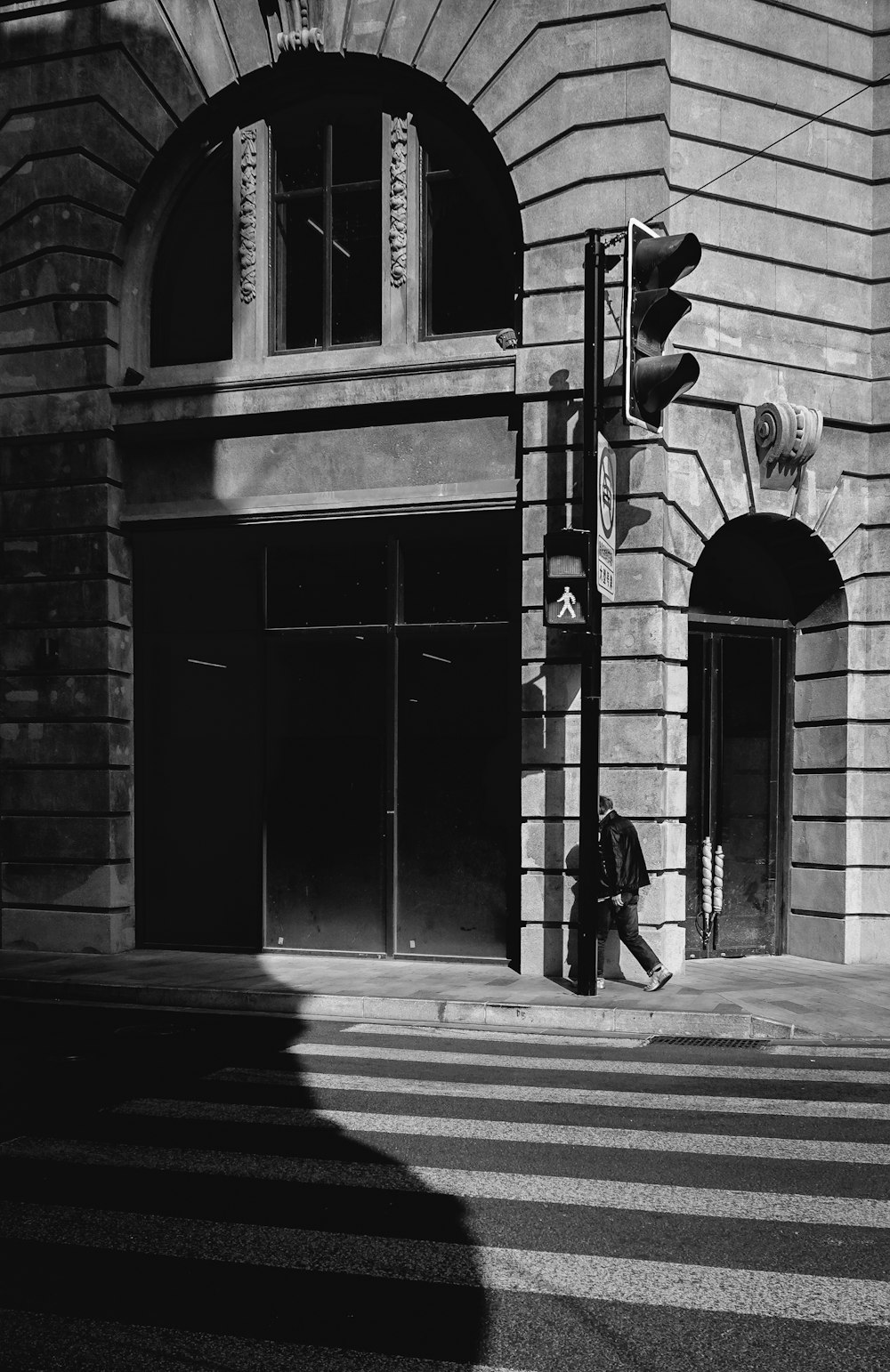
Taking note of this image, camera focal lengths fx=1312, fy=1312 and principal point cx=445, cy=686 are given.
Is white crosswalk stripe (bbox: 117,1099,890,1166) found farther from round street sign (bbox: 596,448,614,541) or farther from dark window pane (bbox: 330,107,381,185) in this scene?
dark window pane (bbox: 330,107,381,185)

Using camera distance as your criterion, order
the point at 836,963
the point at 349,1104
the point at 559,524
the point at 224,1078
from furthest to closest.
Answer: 1. the point at 836,963
2. the point at 559,524
3. the point at 224,1078
4. the point at 349,1104

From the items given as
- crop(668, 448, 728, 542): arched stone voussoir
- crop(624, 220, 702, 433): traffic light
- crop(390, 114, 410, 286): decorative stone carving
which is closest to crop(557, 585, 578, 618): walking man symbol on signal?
crop(624, 220, 702, 433): traffic light

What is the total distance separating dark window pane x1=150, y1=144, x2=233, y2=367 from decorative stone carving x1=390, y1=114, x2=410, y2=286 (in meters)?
2.02

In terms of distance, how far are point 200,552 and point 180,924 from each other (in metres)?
4.23

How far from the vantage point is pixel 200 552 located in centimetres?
1494

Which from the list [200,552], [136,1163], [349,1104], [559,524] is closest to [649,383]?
[559,524]

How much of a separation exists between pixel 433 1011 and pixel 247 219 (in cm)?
909

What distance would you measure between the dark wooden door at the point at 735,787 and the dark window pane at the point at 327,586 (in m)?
3.51

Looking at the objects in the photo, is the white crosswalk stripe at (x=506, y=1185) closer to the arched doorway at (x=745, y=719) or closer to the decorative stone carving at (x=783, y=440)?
the arched doorway at (x=745, y=719)

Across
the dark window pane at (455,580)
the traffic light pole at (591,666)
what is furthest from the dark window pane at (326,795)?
the traffic light pole at (591,666)

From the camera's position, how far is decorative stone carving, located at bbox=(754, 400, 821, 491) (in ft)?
44.2

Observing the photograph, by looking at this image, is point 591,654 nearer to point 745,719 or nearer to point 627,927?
point 627,927

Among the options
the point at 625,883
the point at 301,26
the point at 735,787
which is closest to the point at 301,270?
the point at 301,26

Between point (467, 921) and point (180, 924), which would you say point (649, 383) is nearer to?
point (467, 921)
